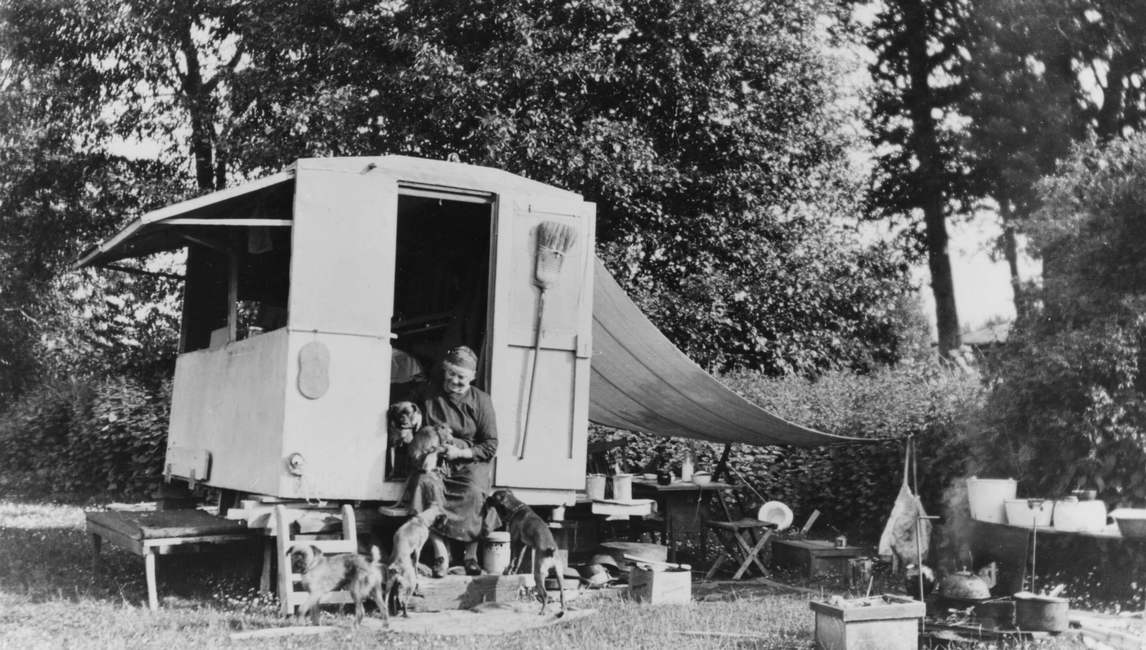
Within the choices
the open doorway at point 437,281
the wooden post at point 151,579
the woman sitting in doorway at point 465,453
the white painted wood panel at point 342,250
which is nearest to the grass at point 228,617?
the wooden post at point 151,579

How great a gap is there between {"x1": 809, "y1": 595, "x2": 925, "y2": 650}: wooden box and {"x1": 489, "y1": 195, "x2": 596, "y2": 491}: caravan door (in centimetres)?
276

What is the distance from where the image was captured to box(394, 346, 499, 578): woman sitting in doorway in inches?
292

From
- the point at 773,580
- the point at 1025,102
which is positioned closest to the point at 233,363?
the point at 773,580

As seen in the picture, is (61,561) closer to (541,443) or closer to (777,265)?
(541,443)

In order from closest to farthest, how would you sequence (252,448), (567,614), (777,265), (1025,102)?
(567,614), (252,448), (777,265), (1025,102)

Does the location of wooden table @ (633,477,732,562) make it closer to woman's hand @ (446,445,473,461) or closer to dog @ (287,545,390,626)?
woman's hand @ (446,445,473,461)

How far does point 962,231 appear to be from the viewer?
24.4 metres

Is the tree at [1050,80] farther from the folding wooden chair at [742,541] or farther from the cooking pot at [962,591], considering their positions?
the cooking pot at [962,591]

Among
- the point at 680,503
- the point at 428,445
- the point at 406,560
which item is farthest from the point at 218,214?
the point at 680,503

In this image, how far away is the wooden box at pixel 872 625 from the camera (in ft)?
18.0

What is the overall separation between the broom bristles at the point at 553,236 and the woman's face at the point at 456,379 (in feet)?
3.57

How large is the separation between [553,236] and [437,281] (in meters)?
3.20

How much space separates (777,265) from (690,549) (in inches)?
264

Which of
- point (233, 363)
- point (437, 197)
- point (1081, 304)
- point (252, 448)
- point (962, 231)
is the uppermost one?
point (962, 231)
